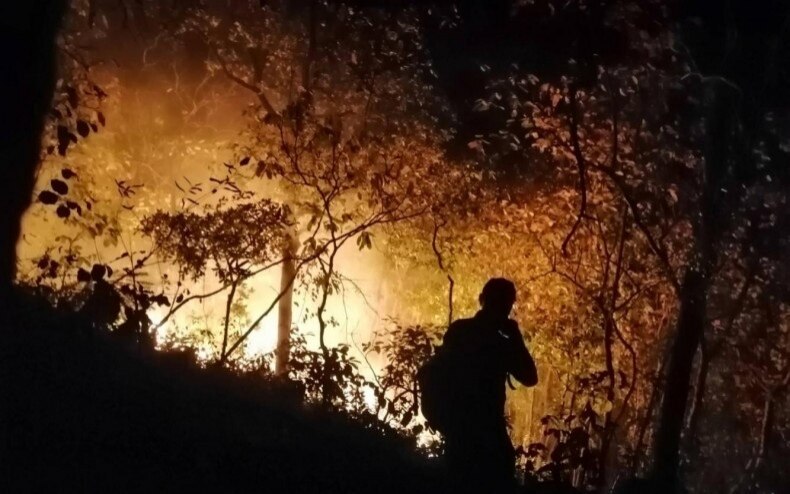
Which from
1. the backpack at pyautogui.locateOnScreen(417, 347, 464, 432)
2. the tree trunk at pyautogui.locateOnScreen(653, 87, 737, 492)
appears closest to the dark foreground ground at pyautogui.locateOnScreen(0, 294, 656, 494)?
the backpack at pyautogui.locateOnScreen(417, 347, 464, 432)

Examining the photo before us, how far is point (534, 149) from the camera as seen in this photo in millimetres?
9289

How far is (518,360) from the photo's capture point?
5.02 m

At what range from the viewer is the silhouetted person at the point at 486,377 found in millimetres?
4898

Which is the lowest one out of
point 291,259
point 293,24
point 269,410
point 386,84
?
point 269,410

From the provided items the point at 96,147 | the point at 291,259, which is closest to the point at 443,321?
the point at 291,259

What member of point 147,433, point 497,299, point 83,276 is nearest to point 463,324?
point 497,299

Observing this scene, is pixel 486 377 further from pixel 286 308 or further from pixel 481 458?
pixel 286 308

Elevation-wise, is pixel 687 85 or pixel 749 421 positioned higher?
pixel 687 85

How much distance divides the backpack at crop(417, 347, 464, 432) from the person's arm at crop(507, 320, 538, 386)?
37cm

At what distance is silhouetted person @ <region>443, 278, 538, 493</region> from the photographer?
490 centimetres

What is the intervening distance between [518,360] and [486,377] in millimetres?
221

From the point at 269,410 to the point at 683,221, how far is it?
4.79 meters

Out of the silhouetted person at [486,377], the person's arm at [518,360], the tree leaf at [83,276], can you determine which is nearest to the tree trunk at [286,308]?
the tree leaf at [83,276]

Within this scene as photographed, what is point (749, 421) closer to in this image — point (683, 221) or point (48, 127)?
point (683, 221)
